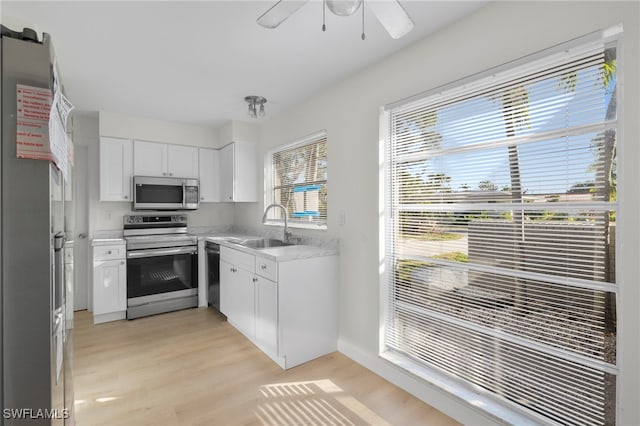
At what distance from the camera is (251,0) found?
5.70 ft

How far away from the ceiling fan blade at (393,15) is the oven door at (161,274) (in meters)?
3.39

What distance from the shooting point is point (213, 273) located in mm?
3760

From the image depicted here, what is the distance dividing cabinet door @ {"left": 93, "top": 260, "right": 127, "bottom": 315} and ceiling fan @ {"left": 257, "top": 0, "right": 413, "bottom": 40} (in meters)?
3.26

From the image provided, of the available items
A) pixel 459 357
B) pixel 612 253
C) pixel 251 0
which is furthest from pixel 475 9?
pixel 459 357

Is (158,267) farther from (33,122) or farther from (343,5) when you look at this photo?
(343,5)

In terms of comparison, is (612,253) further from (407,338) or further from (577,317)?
(407,338)

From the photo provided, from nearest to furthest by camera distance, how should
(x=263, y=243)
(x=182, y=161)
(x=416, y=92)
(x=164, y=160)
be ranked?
(x=416, y=92) < (x=263, y=243) < (x=164, y=160) < (x=182, y=161)

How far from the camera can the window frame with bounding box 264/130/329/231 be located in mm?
3126

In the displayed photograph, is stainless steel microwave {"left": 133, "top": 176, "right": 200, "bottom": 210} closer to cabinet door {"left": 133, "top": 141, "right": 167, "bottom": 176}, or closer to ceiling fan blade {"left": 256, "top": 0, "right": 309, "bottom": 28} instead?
cabinet door {"left": 133, "top": 141, "right": 167, "bottom": 176}

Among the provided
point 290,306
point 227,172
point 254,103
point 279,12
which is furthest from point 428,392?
point 227,172

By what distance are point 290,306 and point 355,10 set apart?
2027 millimetres

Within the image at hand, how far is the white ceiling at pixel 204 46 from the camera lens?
71.8 inches

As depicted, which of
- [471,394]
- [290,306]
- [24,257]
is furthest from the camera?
[290,306]

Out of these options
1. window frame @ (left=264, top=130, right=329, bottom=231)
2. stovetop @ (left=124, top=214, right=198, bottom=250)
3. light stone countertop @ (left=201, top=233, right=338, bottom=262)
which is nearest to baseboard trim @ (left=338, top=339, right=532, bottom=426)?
light stone countertop @ (left=201, top=233, right=338, bottom=262)
